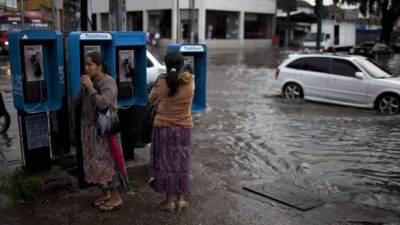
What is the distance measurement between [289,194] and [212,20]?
4558 centimetres

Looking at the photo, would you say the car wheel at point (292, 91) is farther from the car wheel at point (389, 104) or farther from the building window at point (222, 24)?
the building window at point (222, 24)

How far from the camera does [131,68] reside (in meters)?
6.40

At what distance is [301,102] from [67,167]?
9.11m

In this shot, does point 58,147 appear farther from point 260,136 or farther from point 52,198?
point 260,136

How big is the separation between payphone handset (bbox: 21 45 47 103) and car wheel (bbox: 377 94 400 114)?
30.5 ft

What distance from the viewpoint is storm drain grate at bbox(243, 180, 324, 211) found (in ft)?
18.4

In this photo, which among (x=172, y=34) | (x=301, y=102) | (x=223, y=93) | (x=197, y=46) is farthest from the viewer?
(x=172, y=34)

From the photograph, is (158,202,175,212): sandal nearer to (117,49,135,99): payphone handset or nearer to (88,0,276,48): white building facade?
(117,49,135,99): payphone handset

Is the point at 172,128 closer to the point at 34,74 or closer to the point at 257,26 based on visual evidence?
the point at 34,74

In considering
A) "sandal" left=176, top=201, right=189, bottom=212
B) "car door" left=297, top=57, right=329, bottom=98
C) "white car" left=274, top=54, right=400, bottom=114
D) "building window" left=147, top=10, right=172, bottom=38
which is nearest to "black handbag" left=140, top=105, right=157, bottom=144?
"sandal" left=176, top=201, right=189, bottom=212

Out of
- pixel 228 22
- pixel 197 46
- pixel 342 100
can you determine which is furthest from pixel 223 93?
pixel 228 22

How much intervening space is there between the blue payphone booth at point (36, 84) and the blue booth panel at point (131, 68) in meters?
0.73

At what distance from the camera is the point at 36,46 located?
18.5ft

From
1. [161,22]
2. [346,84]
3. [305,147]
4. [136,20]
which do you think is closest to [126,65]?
[305,147]
